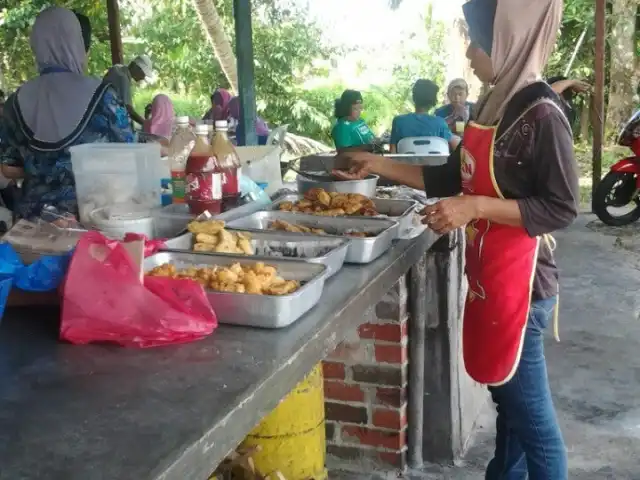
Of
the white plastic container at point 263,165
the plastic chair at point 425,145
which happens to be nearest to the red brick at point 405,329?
the white plastic container at point 263,165

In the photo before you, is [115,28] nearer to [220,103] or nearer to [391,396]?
[220,103]

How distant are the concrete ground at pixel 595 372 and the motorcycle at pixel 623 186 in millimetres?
1000

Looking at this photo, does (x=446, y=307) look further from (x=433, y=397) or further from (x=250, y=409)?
(x=250, y=409)

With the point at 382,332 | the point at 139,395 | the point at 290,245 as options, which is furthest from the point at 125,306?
the point at 382,332

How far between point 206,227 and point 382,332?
1.04m

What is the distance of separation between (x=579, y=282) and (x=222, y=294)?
4.29m

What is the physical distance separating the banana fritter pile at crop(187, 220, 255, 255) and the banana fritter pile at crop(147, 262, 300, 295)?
176 mm

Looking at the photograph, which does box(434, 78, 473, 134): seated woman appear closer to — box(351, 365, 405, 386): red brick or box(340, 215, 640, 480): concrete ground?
box(340, 215, 640, 480): concrete ground

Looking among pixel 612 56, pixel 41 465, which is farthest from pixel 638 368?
pixel 612 56

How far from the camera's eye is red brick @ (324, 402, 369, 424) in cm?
265

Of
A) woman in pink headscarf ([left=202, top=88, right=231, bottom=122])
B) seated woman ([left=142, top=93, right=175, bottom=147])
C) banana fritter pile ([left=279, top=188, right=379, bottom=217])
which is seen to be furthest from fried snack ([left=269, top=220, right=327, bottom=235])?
woman in pink headscarf ([left=202, top=88, right=231, bottom=122])

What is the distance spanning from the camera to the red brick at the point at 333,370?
104 inches

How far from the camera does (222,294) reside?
1.29 metres

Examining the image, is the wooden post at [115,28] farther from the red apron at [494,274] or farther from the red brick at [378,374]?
the red apron at [494,274]
